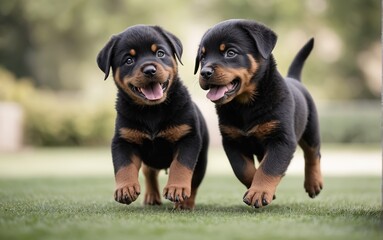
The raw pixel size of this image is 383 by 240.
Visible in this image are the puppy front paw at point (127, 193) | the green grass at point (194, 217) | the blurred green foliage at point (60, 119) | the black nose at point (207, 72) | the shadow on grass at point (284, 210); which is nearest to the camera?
the green grass at point (194, 217)

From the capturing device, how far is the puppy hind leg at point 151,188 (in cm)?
441

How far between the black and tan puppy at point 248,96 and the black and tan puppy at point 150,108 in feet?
0.72

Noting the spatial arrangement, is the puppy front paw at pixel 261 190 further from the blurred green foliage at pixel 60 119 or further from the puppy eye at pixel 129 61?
the blurred green foliage at pixel 60 119

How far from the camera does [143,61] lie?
3.77 meters

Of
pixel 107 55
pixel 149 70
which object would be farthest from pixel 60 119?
pixel 149 70

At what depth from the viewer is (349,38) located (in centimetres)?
2362

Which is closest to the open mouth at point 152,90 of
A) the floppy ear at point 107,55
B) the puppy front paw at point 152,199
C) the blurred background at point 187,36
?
the floppy ear at point 107,55

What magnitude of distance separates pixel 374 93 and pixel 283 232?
76.6 ft

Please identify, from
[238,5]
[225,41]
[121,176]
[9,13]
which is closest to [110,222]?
[121,176]

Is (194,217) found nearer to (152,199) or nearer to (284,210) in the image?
(284,210)

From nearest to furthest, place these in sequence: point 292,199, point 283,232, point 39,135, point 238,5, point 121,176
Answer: point 283,232 < point 121,176 < point 292,199 < point 39,135 < point 238,5

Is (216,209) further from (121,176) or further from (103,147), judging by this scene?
(103,147)

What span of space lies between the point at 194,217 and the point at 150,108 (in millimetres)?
928

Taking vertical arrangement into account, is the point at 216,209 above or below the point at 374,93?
below
